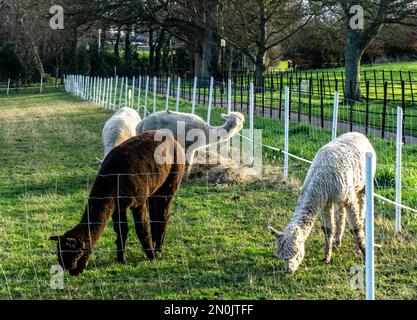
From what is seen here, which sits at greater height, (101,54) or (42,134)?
(101,54)

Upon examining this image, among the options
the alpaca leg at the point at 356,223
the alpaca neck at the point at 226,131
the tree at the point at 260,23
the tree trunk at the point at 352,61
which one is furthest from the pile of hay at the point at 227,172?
the tree at the point at 260,23

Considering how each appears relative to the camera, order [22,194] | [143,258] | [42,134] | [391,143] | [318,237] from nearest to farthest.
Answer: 1. [143,258]
2. [318,237]
3. [22,194]
4. [391,143]
5. [42,134]

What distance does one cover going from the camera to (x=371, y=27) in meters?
26.4

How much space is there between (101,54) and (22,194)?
54212mm

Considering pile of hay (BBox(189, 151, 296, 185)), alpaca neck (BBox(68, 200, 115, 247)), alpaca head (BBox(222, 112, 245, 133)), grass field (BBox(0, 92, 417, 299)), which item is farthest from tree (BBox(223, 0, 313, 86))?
alpaca neck (BBox(68, 200, 115, 247))

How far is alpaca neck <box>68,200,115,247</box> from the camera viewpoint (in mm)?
6484

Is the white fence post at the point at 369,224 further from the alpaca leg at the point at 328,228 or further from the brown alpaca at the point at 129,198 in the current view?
the brown alpaca at the point at 129,198

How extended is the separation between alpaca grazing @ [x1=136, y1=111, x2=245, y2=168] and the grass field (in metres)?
0.81

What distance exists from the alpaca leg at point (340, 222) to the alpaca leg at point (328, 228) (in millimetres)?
138

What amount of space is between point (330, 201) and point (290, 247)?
0.96 meters

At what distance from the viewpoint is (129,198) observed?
22.8 ft

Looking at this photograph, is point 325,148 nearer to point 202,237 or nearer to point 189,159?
point 202,237
